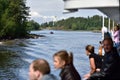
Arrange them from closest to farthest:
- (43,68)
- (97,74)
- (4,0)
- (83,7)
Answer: (43,68) < (83,7) < (97,74) < (4,0)

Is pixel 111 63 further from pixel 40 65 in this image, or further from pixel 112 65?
pixel 40 65

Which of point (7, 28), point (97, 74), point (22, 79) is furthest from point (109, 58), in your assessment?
point (7, 28)

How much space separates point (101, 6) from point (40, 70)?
1402mm

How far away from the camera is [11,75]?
3572 centimetres

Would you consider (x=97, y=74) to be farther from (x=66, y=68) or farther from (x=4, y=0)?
(x=4, y=0)

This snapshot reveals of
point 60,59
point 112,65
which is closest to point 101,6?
point 60,59

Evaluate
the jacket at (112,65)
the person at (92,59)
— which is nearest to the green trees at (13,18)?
the person at (92,59)

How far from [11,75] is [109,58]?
2894cm

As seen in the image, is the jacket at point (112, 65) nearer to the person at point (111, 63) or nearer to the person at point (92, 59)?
the person at point (111, 63)

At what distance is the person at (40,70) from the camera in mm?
5242

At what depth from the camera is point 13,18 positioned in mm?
111500

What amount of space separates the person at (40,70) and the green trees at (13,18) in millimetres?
94629

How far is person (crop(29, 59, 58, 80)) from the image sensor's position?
524cm

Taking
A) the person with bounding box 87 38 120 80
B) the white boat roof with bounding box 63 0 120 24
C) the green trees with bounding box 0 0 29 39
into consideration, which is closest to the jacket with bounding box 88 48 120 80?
the person with bounding box 87 38 120 80
